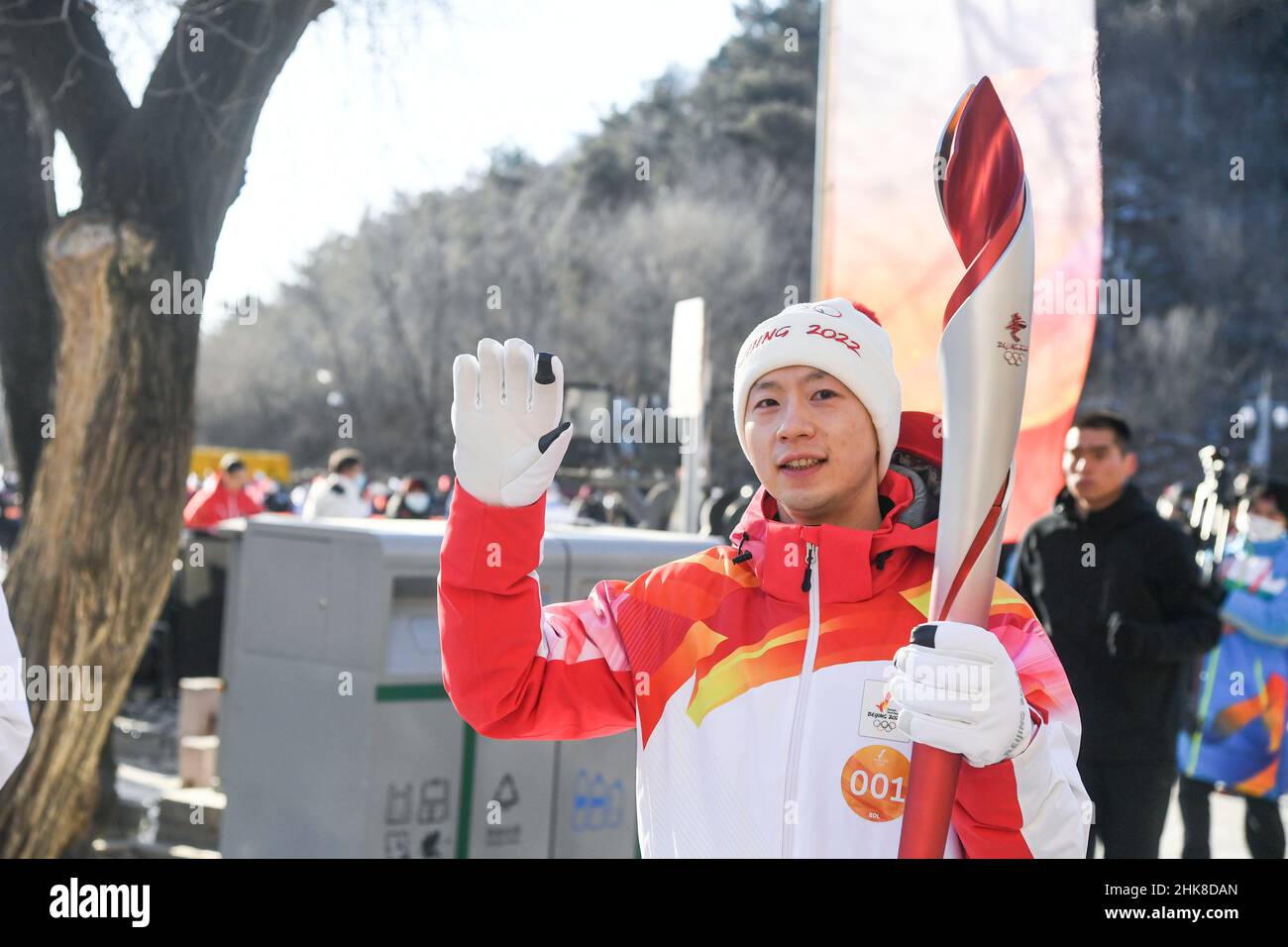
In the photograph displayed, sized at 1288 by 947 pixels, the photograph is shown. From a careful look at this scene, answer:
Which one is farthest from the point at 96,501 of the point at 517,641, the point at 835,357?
the point at 835,357

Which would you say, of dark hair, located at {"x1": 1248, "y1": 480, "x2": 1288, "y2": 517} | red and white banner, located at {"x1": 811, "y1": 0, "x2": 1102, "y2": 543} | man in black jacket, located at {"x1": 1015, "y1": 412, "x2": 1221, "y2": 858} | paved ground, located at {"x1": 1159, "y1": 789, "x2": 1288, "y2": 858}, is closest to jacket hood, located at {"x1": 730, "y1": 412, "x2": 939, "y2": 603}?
man in black jacket, located at {"x1": 1015, "y1": 412, "x2": 1221, "y2": 858}

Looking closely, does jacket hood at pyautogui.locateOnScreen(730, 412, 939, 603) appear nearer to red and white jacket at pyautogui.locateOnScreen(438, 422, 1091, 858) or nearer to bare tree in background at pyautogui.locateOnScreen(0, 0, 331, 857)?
red and white jacket at pyautogui.locateOnScreen(438, 422, 1091, 858)

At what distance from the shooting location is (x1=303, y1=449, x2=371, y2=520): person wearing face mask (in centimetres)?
928

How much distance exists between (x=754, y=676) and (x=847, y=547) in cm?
22

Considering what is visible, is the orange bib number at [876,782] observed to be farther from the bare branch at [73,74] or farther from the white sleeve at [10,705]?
the bare branch at [73,74]

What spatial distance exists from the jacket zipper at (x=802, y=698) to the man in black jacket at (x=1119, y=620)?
2.35 metres

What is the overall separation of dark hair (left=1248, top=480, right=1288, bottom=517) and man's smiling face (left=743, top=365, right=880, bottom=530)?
403cm

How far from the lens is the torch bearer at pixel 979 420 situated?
5.85 feet

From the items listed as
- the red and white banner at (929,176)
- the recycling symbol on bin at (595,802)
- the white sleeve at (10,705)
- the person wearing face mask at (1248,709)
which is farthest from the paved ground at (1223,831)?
the white sleeve at (10,705)

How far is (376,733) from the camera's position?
4.20 m

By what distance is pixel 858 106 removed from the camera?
5918 mm
